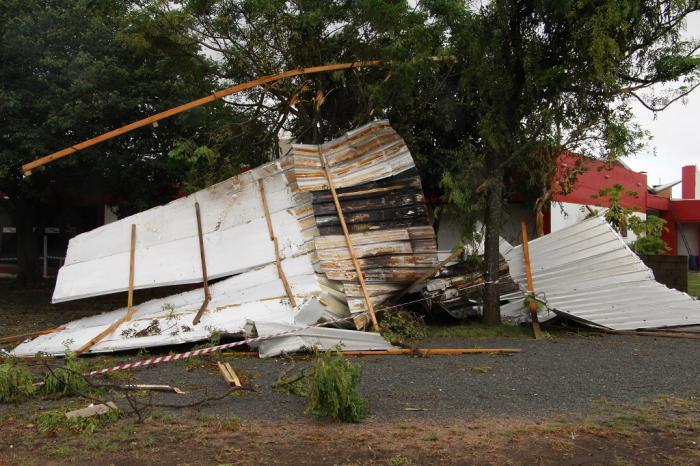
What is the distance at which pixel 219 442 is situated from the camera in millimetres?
5133

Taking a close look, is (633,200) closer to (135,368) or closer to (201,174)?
(201,174)

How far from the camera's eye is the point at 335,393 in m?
5.51

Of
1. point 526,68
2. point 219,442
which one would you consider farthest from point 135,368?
point 526,68

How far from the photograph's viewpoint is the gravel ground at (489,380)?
20.3 feet

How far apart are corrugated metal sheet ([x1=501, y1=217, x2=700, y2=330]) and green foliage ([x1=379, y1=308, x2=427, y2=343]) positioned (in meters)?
2.41

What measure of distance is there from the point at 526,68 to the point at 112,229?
7586 millimetres

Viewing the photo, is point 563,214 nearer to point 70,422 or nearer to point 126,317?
point 126,317

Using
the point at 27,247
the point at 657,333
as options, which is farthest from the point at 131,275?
the point at 27,247

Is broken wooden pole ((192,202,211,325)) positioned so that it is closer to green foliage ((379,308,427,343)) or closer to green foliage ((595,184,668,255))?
green foliage ((379,308,427,343))

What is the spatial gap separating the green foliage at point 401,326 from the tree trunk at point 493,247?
146 cm

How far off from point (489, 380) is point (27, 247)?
17.0m

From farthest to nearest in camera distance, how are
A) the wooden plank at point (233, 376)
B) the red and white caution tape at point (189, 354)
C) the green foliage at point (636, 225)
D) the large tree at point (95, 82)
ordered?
the green foliage at point (636, 225) < the large tree at point (95, 82) < the red and white caution tape at point (189, 354) < the wooden plank at point (233, 376)

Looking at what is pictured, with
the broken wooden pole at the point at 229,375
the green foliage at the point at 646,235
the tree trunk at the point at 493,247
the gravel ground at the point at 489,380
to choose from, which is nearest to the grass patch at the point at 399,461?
the gravel ground at the point at 489,380

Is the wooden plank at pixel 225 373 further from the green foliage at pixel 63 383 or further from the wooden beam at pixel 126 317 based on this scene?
the wooden beam at pixel 126 317
